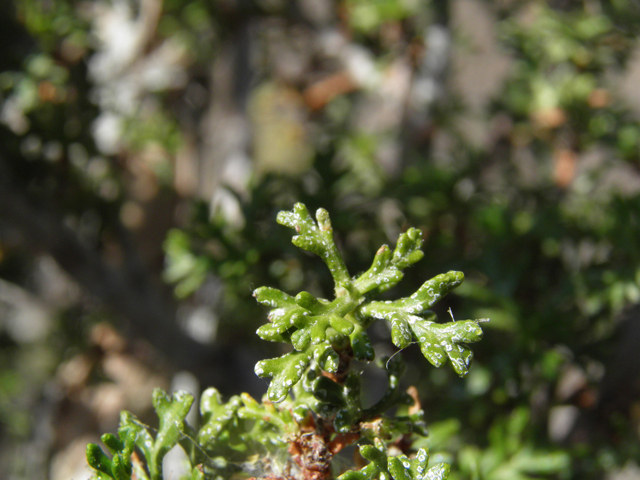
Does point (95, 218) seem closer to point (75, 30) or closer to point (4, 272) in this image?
point (75, 30)

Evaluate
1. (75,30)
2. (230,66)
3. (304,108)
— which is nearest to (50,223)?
(75,30)

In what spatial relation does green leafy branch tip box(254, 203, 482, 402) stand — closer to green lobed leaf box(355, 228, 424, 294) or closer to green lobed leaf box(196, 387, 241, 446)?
green lobed leaf box(355, 228, 424, 294)

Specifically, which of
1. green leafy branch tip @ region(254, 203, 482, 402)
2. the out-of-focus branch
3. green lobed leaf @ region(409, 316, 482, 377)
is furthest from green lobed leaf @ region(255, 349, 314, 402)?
the out-of-focus branch

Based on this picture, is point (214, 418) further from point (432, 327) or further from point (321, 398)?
point (432, 327)

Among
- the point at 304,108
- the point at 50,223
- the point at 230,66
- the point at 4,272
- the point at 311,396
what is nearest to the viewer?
the point at 311,396

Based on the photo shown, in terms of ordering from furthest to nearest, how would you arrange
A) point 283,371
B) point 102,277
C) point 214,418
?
point 102,277 → point 214,418 → point 283,371

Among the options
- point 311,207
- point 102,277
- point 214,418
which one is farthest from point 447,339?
point 102,277

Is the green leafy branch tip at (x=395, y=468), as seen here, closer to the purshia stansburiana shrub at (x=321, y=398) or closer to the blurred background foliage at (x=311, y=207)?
the purshia stansburiana shrub at (x=321, y=398)
